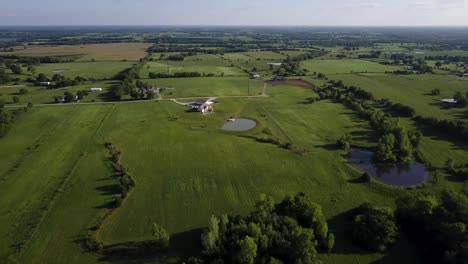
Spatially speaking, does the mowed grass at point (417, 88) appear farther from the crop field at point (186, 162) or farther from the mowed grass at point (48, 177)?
the mowed grass at point (48, 177)

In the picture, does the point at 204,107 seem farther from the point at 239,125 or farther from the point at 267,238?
the point at 267,238

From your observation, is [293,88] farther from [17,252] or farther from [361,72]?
[17,252]

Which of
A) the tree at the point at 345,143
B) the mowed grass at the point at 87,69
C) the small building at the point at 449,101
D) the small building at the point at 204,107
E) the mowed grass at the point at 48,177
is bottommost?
the mowed grass at the point at 48,177

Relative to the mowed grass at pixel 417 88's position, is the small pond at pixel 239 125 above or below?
below

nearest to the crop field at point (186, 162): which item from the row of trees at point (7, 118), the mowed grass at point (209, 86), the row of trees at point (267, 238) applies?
the row of trees at point (7, 118)

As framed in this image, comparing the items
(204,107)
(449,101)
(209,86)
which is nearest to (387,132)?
(449,101)

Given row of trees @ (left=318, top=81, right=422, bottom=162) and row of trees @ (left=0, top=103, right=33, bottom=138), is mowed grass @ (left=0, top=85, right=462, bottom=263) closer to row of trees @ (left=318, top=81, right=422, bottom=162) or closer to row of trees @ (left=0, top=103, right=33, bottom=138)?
row of trees @ (left=0, top=103, right=33, bottom=138)
